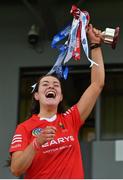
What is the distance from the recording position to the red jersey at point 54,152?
9.20 feet

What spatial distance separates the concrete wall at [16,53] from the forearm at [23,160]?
396cm

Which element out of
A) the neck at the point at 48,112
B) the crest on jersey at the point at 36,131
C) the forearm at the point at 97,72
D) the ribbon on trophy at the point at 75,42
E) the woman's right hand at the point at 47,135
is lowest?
the crest on jersey at the point at 36,131

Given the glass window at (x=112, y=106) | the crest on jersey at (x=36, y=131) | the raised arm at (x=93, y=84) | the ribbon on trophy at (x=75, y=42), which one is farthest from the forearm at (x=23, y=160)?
the glass window at (x=112, y=106)

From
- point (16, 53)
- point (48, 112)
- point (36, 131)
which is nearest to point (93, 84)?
point (48, 112)

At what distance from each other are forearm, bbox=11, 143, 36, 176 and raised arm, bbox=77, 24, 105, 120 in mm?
542

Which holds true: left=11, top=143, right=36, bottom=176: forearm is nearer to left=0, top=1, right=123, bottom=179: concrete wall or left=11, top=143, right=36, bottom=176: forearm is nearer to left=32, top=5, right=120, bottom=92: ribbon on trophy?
left=32, top=5, right=120, bottom=92: ribbon on trophy

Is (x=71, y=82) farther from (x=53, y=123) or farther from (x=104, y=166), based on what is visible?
(x=53, y=123)

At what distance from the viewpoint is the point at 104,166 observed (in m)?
6.59

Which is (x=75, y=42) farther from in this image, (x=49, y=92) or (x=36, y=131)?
(x=36, y=131)

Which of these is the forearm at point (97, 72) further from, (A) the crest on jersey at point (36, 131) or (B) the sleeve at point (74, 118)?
(A) the crest on jersey at point (36, 131)

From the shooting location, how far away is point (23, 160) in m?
2.72

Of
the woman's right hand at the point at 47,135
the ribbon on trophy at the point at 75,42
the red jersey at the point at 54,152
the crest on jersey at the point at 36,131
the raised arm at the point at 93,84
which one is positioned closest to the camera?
the woman's right hand at the point at 47,135

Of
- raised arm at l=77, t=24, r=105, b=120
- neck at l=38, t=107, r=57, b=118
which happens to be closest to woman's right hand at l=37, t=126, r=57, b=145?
neck at l=38, t=107, r=57, b=118

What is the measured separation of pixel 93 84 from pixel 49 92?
1.09 feet
